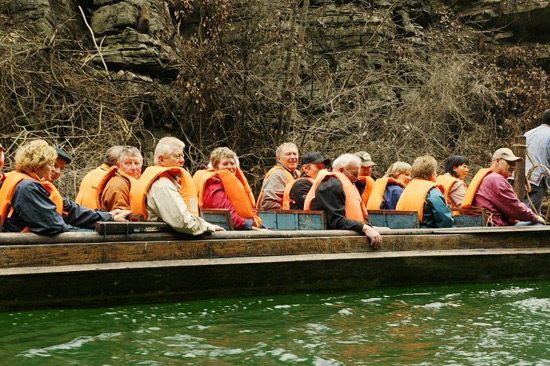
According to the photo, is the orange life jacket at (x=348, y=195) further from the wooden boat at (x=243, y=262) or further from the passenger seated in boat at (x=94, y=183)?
the passenger seated in boat at (x=94, y=183)

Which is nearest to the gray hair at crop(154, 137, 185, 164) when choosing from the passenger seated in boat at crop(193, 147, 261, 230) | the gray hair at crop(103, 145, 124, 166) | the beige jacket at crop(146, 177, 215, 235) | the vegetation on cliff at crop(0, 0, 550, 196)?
the beige jacket at crop(146, 177, 215, 235)

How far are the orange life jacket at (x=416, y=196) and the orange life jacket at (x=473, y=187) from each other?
0.60 meters

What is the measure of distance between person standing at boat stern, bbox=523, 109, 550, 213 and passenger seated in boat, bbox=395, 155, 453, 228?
71.3 inches

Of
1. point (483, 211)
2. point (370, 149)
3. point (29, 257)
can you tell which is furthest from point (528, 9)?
point (29, 257)

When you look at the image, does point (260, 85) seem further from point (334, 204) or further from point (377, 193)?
point (334, 204)

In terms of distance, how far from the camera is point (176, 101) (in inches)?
491

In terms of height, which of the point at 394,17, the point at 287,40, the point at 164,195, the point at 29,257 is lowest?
the point at 29,257

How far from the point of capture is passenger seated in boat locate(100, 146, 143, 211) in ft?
20.2

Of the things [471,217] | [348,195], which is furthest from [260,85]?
[348,195]

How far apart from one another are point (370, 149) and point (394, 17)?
13.5 feet

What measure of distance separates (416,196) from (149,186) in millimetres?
2920

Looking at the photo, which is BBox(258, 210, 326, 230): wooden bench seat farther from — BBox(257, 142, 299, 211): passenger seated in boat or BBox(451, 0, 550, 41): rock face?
BBox(451, 0, 550, 41): rock face

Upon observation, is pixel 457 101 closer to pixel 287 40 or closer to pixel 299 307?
pixel 287 40

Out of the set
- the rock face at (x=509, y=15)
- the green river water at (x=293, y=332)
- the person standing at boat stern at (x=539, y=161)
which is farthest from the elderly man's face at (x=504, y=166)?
the rock face at (x=509, y=15)
